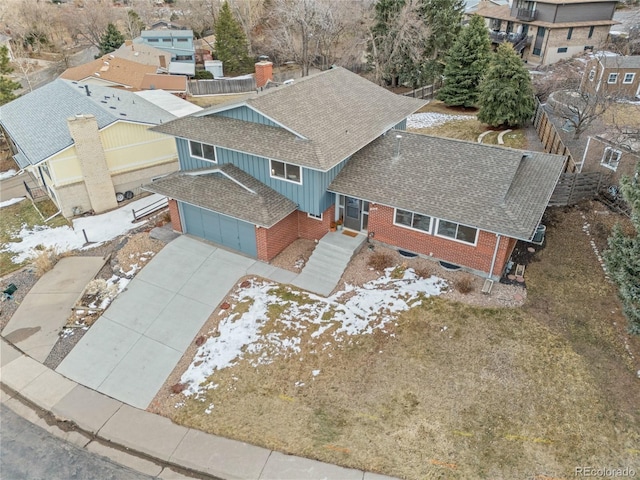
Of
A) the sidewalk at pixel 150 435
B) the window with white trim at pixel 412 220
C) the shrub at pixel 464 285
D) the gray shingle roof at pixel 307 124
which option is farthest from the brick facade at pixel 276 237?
the sidewalk at pixel 150 435

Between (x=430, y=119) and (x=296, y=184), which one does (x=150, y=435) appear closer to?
(x=296, y=184)

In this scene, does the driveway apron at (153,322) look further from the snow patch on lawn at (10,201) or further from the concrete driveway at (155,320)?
the snow patch on lawn at (10,201)

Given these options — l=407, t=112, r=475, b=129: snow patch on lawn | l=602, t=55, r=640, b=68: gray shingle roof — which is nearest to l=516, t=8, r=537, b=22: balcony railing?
l=602, t=55, r=640, b=68: gray shingle roof

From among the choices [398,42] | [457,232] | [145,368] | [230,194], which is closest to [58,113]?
[230,194]

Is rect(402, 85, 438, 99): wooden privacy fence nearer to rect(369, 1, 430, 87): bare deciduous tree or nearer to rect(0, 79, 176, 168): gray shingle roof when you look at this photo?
rect(369, 1, 430, 87): bare deciduous tree

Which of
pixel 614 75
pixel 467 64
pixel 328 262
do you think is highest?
pixel 467 64

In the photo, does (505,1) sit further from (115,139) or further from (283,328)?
(283,328)

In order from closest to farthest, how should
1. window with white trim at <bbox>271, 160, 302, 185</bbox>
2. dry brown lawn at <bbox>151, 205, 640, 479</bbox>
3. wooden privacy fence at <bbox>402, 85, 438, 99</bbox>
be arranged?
dry brown lawn at <bbox>151, 205, 640, 479</bbox>
window with white trim at <bbox>271, 160, 302, 185</bbox>
wooden privacy fence at <bbox>402, 85, 438, 99</bbox>
